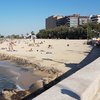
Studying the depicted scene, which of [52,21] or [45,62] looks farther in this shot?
[52,21]

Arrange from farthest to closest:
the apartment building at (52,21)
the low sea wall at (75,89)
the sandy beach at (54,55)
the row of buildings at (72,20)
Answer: the apartment building at (52,21)
the row of buildings at (72,20)
the sandy beach at (54,55)
the low sea wall at (75,89)

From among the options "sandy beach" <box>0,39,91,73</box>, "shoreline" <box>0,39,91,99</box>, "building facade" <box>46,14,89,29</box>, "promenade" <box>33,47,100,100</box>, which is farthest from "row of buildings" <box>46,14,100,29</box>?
"promenade" <box>33,47,100,100</box>

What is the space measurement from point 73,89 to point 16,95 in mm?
7124

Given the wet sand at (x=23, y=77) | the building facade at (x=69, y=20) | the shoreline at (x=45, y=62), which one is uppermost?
the building facade at (x=69, y=20)

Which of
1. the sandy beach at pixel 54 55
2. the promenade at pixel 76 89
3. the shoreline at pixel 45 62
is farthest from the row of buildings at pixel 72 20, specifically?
the promenade at pixel 76 89

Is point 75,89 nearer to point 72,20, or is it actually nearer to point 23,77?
point 23,77

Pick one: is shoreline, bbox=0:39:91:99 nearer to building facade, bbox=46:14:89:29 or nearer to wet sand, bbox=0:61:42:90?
wet sand, bbox=0:61:42:90

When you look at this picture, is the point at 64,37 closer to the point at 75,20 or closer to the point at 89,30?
the point at 89,30

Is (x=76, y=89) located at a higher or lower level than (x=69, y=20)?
lower

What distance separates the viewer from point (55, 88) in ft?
13.9

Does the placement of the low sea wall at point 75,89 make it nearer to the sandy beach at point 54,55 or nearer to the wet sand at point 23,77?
the wet sand at point 23,77

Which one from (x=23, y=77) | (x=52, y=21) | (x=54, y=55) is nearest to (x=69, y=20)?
(x=52, y=21)

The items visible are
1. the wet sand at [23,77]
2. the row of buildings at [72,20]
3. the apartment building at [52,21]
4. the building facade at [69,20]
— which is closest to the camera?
the wet sand at [23,77]

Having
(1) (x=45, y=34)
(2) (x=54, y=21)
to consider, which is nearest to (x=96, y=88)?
(1) (x=45, y=34)
